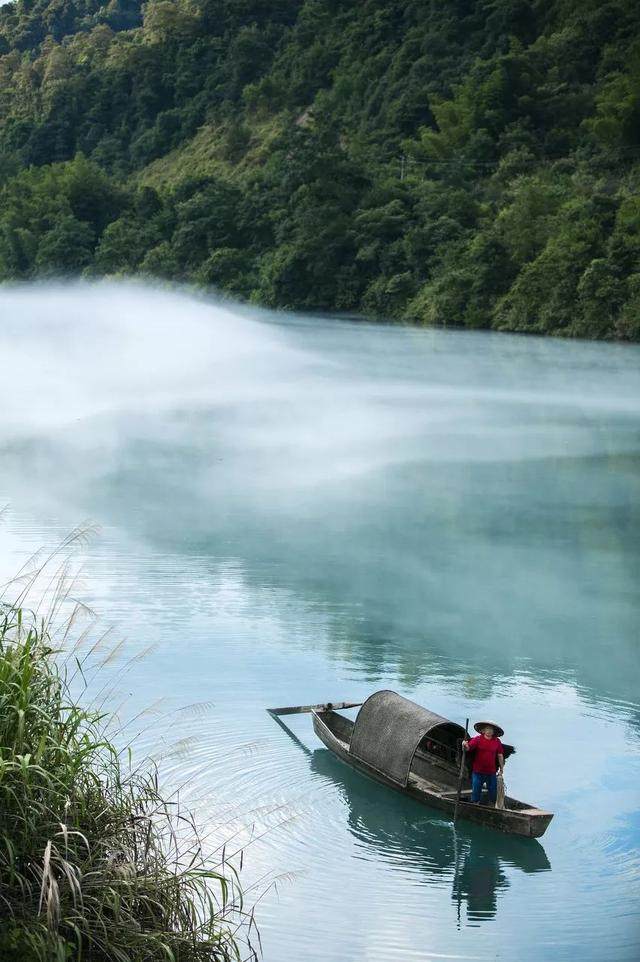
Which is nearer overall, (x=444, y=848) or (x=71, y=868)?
(x=71, y=868)

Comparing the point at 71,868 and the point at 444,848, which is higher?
the point at 71,868

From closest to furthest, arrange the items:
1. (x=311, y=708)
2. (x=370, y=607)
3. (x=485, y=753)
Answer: (x=485, y=753), (x=311, y=708), (x=370, y=607)

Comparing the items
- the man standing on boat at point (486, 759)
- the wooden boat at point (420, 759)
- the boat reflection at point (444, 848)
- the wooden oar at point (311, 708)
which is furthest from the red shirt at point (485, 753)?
→ the wooden oar at point (311, 708)

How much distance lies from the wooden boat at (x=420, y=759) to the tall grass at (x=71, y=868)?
259cm

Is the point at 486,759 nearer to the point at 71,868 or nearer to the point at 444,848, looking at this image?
the point at 444,848

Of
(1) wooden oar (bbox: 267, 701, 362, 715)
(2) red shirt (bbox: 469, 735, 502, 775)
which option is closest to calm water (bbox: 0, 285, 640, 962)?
(1) wooden oar (bbox: 267, 701, 362, 715)

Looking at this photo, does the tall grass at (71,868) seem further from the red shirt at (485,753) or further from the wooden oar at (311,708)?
the wooden oar at (311,708)

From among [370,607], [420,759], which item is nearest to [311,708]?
[420,759]

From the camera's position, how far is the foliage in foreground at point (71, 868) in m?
5.62

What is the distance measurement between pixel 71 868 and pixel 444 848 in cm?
361

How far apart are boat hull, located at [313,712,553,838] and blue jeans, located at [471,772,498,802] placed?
0.08 meters

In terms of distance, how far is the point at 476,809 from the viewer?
8523 millimetres

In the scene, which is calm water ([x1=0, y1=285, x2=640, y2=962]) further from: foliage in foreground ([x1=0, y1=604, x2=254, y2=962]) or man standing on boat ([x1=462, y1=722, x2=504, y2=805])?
foliage in foreground ([x1=0, y1=604, x2=254, y2=962])

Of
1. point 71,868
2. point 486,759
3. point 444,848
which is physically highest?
point 71,868
